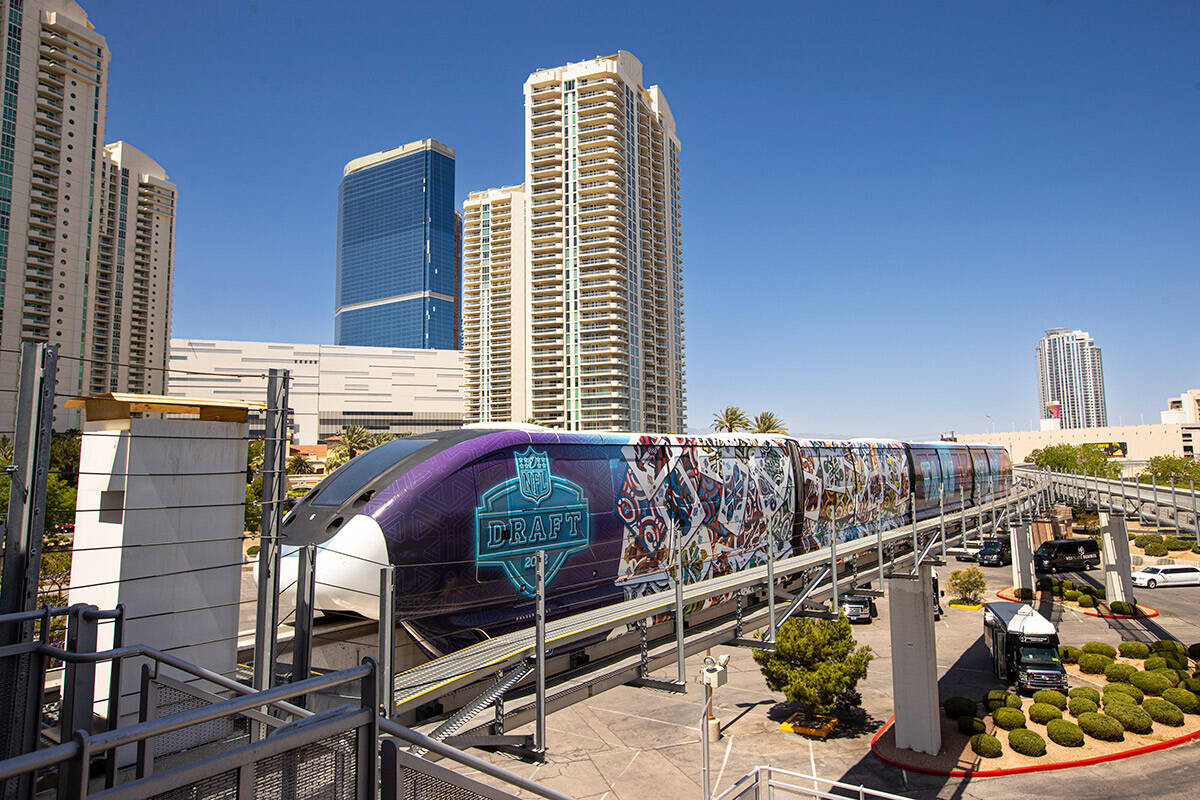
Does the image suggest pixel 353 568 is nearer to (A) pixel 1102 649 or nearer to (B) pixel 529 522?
(B) pixel 529 522

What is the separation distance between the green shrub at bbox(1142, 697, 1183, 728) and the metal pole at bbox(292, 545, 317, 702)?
2377 cm

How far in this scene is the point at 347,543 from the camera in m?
6.86

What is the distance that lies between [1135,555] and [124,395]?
56.4m

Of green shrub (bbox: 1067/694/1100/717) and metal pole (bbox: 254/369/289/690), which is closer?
metal pole (bbox: 254/369/289/690)

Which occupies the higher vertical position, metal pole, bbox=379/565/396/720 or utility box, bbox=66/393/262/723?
utility box, bbox=66/393/262/723

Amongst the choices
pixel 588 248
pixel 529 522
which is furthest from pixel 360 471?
pixel 588 248

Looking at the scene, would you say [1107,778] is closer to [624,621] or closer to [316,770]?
[624,621]

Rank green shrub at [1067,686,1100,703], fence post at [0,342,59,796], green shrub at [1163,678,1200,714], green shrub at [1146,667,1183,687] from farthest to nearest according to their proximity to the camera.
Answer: green shrub at [1146,667,1183,687]
green shrub at [1067,686,1100,703]
green shrub at [1163,678,1200,714]
fence post at [0,342,59,796]

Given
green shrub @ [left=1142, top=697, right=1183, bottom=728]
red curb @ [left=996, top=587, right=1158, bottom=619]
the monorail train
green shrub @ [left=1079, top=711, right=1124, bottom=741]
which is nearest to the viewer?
the monorail train

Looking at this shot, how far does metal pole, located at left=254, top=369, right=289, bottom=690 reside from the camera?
189 inches

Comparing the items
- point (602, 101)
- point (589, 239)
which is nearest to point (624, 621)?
point (589, 239)

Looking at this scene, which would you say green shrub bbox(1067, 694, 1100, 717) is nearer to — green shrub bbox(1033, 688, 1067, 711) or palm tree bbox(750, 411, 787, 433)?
green shrub bbox(1033, 688, 1067, 711)

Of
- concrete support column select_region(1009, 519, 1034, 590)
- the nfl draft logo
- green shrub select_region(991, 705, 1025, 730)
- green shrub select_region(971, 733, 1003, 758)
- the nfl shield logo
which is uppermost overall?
the nfl shield logo

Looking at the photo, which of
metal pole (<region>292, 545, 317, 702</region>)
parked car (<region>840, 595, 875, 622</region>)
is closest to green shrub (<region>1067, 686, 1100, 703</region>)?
parked car (<region>840, 595, 875, 622</region>)
